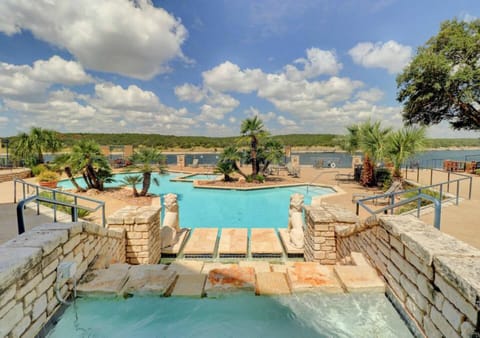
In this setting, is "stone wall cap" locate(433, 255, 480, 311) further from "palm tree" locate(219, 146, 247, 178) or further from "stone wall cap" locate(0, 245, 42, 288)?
"palm tree" locate(219, 146, 247, 178)

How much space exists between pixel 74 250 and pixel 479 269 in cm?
386

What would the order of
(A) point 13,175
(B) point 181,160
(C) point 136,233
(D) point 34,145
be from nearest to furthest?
(C) point 136,233 → (A) point 13,175 → (D) point 34,145 → (B) point 181,160

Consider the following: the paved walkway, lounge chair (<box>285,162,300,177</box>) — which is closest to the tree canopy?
the paved walkway

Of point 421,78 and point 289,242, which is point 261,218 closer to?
point 289,242

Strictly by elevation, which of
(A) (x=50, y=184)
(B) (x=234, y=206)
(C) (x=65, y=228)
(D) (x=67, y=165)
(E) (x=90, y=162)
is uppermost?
(E) (x=90, y=162)

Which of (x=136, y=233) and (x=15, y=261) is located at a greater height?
(x=15, y=261)

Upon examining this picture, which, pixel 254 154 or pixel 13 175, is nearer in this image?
pixel 13 175

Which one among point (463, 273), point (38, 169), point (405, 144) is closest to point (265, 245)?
point (463, 273)

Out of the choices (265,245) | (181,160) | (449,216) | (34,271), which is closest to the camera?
(34,271)

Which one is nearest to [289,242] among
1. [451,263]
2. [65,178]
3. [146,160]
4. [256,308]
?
[256,308]

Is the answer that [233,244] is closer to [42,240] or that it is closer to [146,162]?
[42,240]

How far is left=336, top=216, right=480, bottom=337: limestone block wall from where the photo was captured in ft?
5.22

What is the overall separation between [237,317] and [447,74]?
55.9ft

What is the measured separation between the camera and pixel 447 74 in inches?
513
